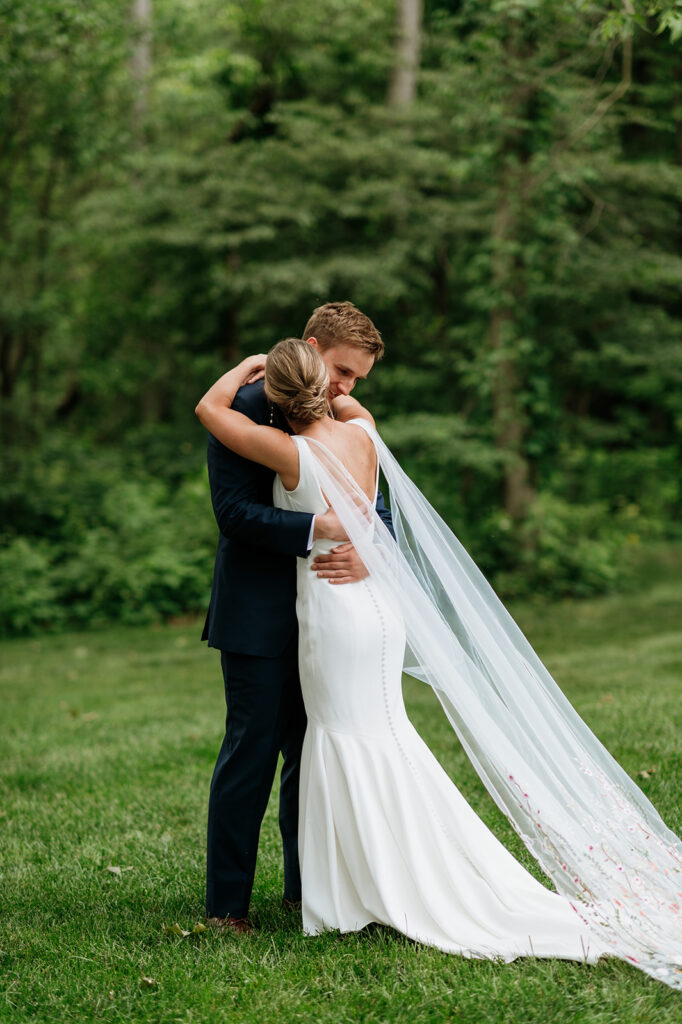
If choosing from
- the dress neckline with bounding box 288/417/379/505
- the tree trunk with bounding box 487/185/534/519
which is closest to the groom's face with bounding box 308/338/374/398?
the dress neckline with bounding box 288/417/379/505

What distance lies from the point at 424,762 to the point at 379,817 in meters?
0.23

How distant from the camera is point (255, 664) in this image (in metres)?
3.45

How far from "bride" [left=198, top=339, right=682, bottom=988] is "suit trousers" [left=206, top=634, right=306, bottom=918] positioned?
0.14m

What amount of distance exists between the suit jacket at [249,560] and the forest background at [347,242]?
7928mm

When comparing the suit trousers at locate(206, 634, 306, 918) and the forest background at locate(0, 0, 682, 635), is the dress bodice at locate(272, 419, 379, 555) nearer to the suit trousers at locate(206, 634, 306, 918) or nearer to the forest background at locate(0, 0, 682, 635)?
the suit trousers at locate(206, 634, 306, 918)

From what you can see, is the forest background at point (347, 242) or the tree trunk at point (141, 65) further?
the tree trunk at point (141, 65)

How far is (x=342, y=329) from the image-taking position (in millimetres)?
3486

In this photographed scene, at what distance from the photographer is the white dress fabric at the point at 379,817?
318cm

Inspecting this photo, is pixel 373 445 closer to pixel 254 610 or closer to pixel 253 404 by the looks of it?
pixel 253 404

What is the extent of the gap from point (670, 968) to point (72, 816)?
3.18 metres

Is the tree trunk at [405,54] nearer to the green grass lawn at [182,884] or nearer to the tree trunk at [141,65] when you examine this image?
the tree trunk at [141,65]

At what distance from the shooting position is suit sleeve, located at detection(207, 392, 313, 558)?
330 cm

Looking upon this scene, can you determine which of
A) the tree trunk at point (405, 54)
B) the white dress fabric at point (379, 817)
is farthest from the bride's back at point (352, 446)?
the tree trunk at point (405, 54)

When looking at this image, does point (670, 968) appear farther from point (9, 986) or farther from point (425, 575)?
point (9, 986)
